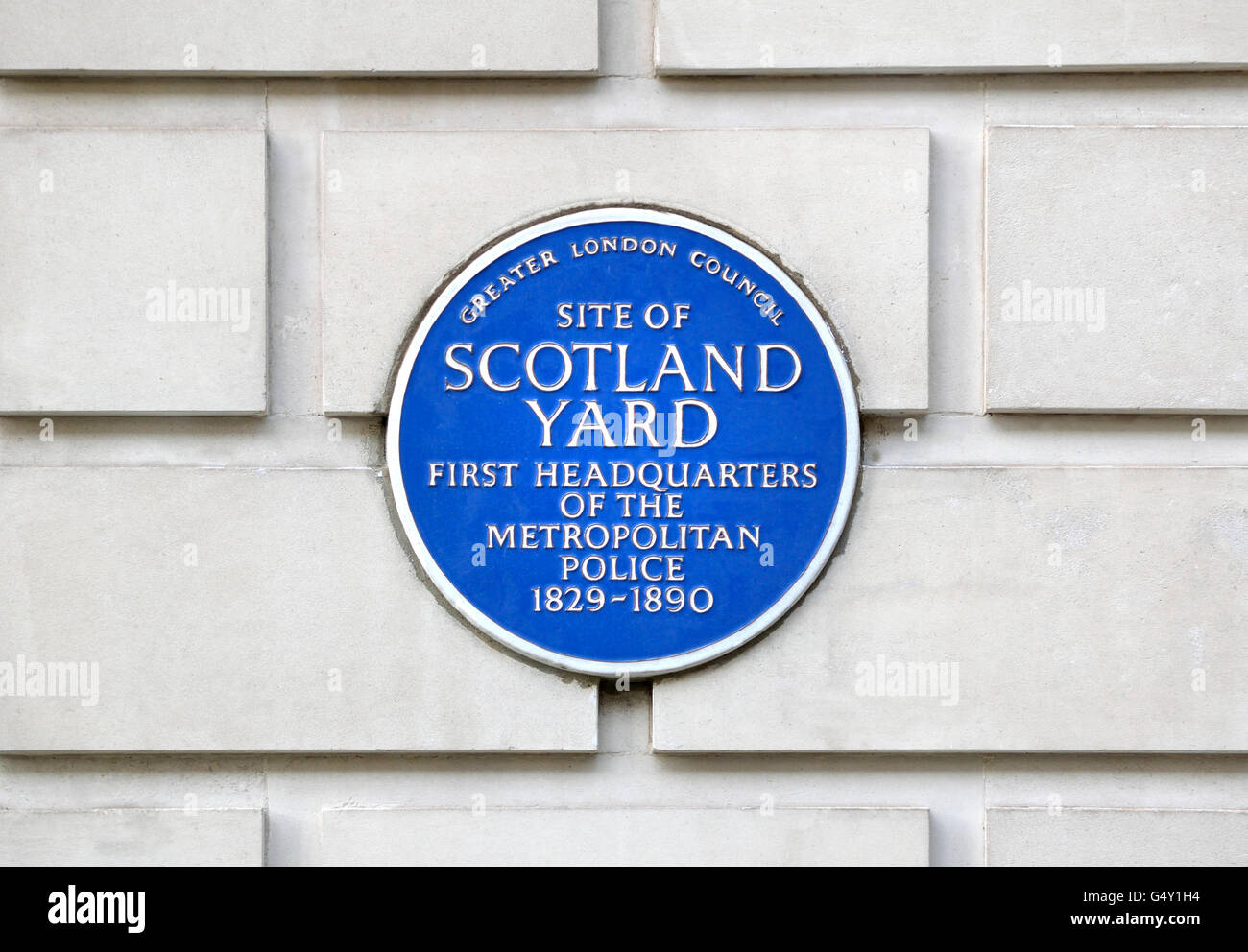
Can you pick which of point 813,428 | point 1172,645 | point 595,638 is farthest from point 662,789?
point 1172,645

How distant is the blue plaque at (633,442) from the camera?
4148 millimetres

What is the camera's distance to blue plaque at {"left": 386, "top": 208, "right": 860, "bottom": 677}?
4.15 m

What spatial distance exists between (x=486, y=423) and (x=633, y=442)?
486mm

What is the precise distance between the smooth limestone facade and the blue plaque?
119 mm

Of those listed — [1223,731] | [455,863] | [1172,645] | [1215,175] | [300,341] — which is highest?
[1215,175]

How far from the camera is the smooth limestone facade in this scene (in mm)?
4164

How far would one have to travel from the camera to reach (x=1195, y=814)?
418cm

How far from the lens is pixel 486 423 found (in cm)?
415

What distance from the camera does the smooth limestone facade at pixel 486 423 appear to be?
4164mm

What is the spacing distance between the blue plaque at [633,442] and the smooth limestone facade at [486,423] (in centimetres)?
12

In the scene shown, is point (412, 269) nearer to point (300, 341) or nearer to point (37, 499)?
point (300, 341)

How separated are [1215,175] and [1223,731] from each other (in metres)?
1.84

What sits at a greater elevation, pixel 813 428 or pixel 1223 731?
pixel 813 428

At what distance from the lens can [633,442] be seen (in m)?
4.15
